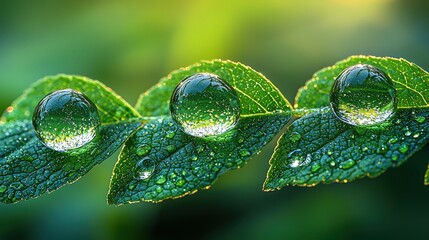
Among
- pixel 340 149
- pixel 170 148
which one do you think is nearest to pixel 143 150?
pixel 170 148

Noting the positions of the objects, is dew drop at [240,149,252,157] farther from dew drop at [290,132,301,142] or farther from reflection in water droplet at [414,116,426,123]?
reflection in water droplet at [414,116,426,123]

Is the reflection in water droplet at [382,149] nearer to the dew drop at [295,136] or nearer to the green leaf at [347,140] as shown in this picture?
the green leaf at [347,140]

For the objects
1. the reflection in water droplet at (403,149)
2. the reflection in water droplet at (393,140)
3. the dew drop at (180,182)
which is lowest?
the reflection in water droplet at (403,149)

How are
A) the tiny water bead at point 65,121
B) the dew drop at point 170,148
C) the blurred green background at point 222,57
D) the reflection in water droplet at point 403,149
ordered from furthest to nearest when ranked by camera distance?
the blurred green background at point 222,57
the tiny water bead at point 65,121
the dew drop at point 170,148
the reflection in water droplet at point 403,149

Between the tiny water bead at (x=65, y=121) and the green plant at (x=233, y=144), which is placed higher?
the tiny water bead at (x=65, y=121)

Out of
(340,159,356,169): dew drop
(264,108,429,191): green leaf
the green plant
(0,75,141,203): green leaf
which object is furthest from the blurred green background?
(340,159,356,169): dew drop

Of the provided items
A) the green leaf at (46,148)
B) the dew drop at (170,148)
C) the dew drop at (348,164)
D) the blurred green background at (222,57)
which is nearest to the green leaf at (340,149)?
the dew drop at (348,164)

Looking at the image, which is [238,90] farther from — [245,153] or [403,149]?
[403,149]

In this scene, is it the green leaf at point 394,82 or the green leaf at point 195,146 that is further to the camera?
the green leaf at point 394,82

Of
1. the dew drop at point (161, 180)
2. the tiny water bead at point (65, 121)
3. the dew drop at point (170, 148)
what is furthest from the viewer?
the tiny water bead at point (65, 121)
